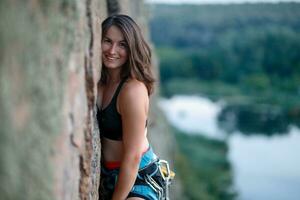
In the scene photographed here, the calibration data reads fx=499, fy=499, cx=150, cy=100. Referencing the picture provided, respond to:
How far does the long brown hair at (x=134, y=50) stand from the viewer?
3074mm

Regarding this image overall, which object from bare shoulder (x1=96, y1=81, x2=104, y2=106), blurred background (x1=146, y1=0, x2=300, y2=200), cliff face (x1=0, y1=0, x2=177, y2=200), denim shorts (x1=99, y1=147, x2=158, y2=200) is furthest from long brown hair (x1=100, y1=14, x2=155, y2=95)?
blurred background (x1=146, y1=0, x2=300, y2=200)

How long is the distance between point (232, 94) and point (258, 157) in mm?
25359

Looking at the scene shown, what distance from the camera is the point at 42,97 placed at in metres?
1.71

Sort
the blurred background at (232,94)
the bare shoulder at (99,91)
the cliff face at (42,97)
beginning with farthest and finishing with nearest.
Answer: the blurred background at (232,94)
the bare shoulder at (99,91)
the cliff face at (42,97)

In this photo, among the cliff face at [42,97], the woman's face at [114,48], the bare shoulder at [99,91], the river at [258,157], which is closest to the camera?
the cliff face at [42,97]

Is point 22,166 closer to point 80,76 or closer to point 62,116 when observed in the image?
point 62,116

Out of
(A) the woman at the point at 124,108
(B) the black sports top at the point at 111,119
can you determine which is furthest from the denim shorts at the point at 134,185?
(B) the black sports top at the point at 111,119

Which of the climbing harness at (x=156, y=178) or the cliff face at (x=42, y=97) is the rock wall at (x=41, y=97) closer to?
the cliff face at (x=42, y=97)

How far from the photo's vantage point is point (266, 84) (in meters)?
55.9

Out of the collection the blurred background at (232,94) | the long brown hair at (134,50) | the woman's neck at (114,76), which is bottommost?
the blurred background at (232,94)

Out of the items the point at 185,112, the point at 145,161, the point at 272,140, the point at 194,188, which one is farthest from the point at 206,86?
the point at 145,161

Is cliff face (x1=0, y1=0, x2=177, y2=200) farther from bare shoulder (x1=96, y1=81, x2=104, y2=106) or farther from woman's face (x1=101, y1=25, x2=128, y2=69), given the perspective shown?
bare shoulder (x1=96, y1=81, x2=104, y2=106)

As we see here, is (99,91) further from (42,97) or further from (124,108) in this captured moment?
(42,97)

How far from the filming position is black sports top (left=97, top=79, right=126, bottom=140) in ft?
10.1
